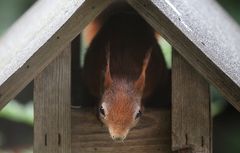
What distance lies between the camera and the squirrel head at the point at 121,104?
2723mm

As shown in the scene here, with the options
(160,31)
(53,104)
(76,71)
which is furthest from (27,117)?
(160,31)

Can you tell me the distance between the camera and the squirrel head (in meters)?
2.72

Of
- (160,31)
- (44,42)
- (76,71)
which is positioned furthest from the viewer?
(76,71)

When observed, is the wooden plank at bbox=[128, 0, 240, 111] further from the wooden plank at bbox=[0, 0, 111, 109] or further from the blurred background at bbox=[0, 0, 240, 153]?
the blurred background at bbox=[0, 0, 240, 153]

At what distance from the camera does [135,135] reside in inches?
115

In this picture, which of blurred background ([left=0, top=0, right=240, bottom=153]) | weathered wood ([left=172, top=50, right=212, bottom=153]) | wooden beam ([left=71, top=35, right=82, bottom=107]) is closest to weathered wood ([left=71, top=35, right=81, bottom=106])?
wooden beam ([left=71, top=35, right=82, bottom=107])

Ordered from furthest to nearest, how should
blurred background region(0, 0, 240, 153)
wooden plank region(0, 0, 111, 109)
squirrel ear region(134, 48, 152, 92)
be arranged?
blurred background region(0, 0, 240, 153)
squirrel ear region(134, 48, 152, 92)
wooden plank region(0, 0, 111, 109)

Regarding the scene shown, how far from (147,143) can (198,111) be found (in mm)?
197

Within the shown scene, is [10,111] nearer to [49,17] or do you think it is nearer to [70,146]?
[70,146]

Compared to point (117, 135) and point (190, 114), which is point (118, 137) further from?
point (190, 114)

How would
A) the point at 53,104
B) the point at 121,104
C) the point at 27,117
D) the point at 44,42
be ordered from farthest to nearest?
the point at 27,117, the point at 53,104, the point at 121,104, the point at 44,42

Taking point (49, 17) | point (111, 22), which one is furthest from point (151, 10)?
point (111, 22)

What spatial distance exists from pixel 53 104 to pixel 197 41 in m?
0.55

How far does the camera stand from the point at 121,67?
2971 mm
